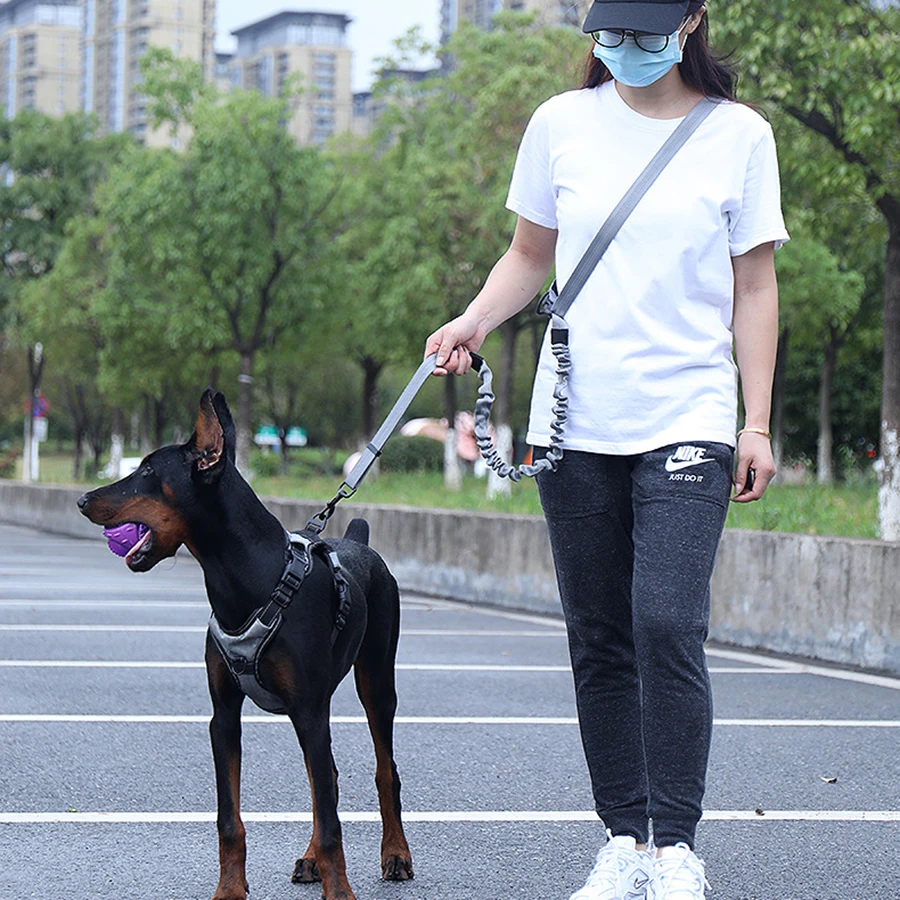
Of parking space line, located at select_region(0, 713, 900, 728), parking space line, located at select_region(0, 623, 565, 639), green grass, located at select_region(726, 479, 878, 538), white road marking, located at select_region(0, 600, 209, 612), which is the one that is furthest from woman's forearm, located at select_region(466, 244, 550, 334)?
white road marking, located at select_region(0, 600, 209, 612)

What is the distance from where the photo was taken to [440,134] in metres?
37.5

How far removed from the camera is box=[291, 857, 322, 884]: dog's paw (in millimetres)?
4445

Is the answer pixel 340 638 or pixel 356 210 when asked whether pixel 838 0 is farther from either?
pixel 356 210

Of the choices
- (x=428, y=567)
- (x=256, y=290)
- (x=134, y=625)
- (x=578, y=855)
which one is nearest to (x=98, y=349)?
(x=256, y=290)

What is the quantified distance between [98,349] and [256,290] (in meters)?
11.7

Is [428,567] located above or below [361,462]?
below

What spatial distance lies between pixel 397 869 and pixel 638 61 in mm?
2300

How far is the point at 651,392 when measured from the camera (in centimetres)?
374

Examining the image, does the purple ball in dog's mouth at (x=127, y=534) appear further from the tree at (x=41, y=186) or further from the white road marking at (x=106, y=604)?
the tree at (x=41, y=186)

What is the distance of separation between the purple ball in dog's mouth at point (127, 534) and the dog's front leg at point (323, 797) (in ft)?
1.88

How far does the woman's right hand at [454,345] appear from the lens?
3.89 m

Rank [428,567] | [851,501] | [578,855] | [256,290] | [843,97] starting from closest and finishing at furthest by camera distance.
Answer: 1. [578,855]
2. [843,97]
3. [428,567]
4. [851,501]
5. [256,290]

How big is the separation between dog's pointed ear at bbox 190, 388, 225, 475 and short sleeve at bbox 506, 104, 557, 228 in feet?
3.04

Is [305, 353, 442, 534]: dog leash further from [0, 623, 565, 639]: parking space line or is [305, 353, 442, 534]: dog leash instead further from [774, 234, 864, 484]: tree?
[774, 234, 864, 484]: tree
